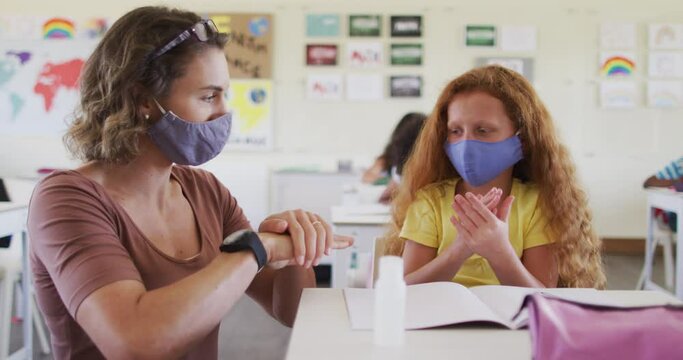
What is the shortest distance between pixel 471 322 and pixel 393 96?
15.0ft

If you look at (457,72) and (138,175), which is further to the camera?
(457,72)

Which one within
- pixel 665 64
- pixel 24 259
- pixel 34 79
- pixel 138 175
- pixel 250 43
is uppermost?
pixel 250 43

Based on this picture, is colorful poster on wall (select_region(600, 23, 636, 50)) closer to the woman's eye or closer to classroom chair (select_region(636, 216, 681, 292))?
classroom chair (select_region(636, 216, 681, 292))

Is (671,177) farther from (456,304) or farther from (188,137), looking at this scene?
(188,137)

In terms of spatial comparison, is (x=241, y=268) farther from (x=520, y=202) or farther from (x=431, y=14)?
(x=431, y=14)

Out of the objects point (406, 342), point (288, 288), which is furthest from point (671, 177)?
point (406, 342)

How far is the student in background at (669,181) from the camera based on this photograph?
11.3ft

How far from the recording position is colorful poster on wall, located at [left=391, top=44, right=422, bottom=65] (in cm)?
534

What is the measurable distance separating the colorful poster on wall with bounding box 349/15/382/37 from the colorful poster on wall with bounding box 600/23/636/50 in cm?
199

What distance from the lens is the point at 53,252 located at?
0.90 m

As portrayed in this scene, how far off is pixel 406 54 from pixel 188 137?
4398 mm

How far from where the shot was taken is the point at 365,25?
5359 mm

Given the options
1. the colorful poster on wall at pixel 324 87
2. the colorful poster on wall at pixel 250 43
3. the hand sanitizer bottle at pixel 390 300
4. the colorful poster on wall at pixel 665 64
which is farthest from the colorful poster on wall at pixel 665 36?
the hand sanitizer bottle at pixel 390 300

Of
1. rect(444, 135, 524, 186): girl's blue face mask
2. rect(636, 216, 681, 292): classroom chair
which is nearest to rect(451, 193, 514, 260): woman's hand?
rect(444, 135, 524, 186): girl's blue face mask
